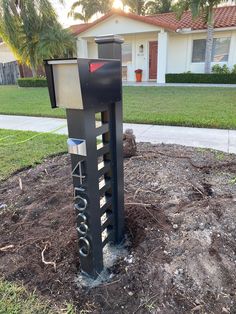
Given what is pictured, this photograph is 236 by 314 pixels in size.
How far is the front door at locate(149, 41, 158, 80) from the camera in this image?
15633 millimetres

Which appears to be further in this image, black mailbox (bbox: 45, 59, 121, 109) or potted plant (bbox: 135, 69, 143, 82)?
potted plant (bbox: 135, 69, 143, 82)

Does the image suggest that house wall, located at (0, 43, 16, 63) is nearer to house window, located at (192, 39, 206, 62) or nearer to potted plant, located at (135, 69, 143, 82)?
potted plant, located at (135, 69, 143, 82)

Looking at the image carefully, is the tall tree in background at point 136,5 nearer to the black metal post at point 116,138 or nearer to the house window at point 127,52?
the house window at point 127,52

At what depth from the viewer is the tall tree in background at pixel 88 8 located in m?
27.7

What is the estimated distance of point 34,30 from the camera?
1423 centimetres

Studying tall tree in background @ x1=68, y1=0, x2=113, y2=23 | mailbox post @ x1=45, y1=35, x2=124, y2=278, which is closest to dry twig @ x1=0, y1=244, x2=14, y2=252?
mailbox post @ x1=45, y1=35, x2=124, y2=278

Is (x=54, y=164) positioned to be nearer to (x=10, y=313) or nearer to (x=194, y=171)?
(x=194, y=171)

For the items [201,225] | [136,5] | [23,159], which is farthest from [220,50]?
[136,5]

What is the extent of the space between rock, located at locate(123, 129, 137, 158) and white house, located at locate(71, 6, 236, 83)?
1158 centimetres

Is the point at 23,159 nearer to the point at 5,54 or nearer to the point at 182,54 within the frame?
the point at 182,54

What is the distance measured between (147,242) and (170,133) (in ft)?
11.4

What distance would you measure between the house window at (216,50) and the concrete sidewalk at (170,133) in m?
10.6

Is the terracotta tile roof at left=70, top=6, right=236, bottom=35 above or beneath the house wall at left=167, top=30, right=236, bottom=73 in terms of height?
above

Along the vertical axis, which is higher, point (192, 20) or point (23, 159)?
point (192, 20)
